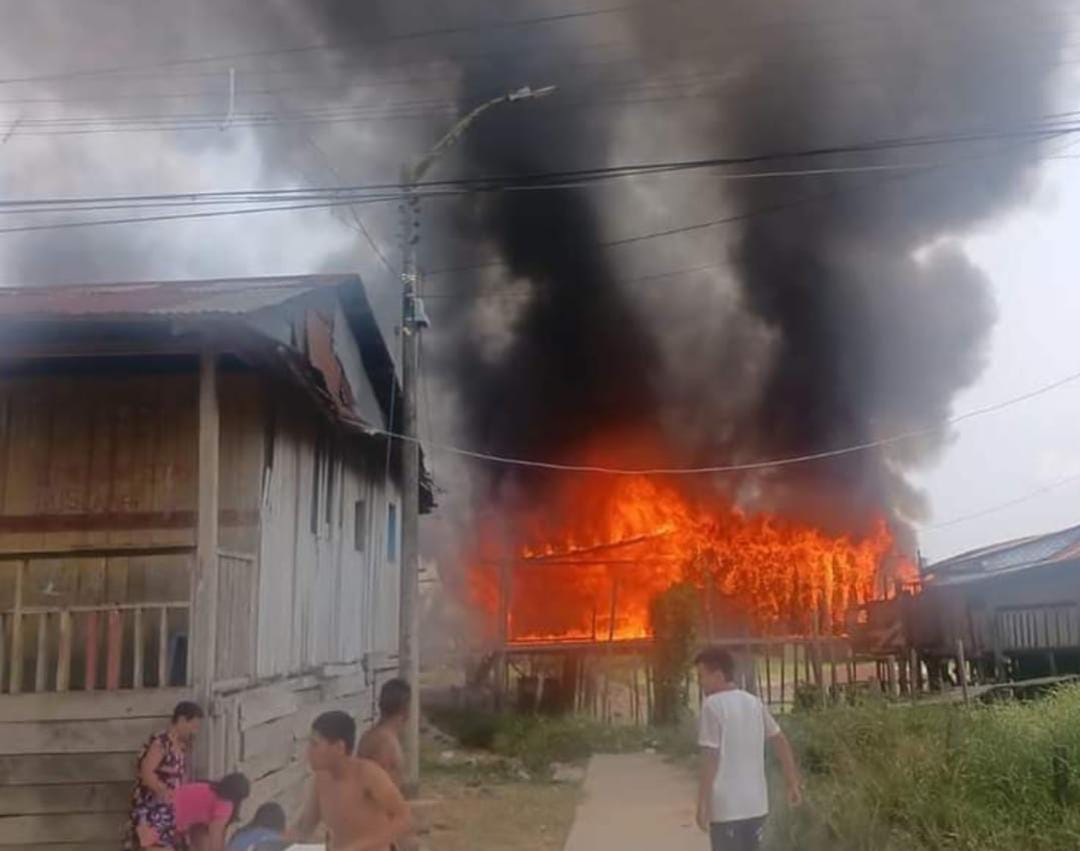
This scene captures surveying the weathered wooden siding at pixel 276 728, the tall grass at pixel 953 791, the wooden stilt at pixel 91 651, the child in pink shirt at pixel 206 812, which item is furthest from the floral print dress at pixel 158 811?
the tall grass at pixel 953 791

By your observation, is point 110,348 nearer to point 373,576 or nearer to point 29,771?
point 29,771

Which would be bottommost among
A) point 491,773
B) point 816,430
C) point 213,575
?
point 491,773

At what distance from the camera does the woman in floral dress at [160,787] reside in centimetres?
604

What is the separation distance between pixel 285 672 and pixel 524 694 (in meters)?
8.94

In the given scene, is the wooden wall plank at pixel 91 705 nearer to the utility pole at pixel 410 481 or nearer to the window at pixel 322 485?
the window at pixel 322 485

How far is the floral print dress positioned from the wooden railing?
0.63m

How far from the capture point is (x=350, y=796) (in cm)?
440

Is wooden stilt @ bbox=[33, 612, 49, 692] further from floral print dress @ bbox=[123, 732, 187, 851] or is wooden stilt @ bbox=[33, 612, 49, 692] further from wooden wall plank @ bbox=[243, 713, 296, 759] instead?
wooden wall plank @ bbox=[243, 713, 296, 759]

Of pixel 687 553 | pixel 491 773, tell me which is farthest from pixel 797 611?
pixel 491 773

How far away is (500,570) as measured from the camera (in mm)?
17078

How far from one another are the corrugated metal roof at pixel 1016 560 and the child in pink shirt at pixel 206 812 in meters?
14.9

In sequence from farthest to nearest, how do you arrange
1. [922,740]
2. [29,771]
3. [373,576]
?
[373,576]
[922,740]
[29,771]

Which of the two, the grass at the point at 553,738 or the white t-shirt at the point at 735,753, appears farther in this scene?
the grass at the point at 553,738

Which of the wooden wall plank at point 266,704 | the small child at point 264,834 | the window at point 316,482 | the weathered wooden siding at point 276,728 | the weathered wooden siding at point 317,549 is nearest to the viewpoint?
the small child at point 264,834
